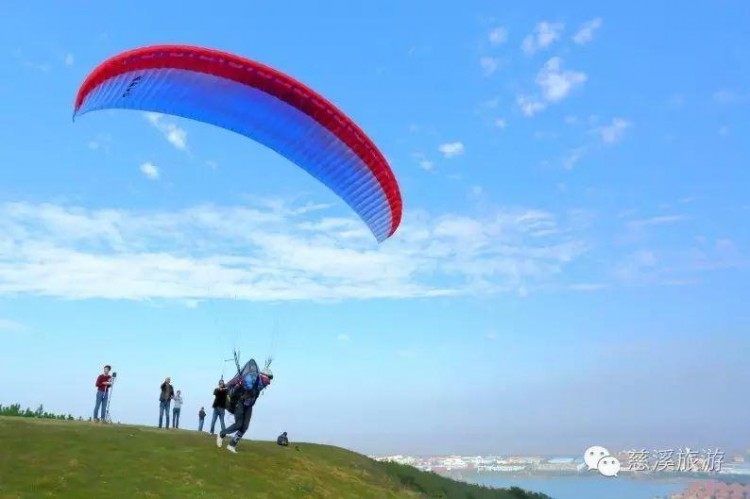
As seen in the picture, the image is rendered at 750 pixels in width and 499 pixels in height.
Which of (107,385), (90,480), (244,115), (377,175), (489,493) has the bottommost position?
(489,493)

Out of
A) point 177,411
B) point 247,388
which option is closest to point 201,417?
point 177,411

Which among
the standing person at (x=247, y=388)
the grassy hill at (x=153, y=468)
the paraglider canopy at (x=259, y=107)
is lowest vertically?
the grassy hill at (x=153, y=468)

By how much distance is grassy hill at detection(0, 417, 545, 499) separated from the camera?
14.7 meters

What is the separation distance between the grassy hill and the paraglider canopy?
7.89 meters

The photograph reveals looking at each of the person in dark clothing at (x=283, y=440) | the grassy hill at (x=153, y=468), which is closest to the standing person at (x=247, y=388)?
the grassy hill at (x=153, y=468)

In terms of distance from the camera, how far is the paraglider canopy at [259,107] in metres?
15.5

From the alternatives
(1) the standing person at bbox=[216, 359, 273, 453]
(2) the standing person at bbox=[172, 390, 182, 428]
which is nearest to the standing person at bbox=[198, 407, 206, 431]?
(2) the standing person at bbox=[172, 390, 182, 428]

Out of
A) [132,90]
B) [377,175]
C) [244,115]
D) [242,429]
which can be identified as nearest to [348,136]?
[377,175]

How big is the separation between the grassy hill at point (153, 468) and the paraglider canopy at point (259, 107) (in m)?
7.89

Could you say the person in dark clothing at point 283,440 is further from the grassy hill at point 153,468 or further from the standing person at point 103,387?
the standing person at point 103,387

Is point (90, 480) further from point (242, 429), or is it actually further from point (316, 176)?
point (316, 176)

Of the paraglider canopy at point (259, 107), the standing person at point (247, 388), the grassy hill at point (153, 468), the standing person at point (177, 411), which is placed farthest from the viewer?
the standing person at point (177, 411)

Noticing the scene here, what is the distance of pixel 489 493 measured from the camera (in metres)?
31.5

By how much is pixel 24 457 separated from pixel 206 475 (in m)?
4.33
